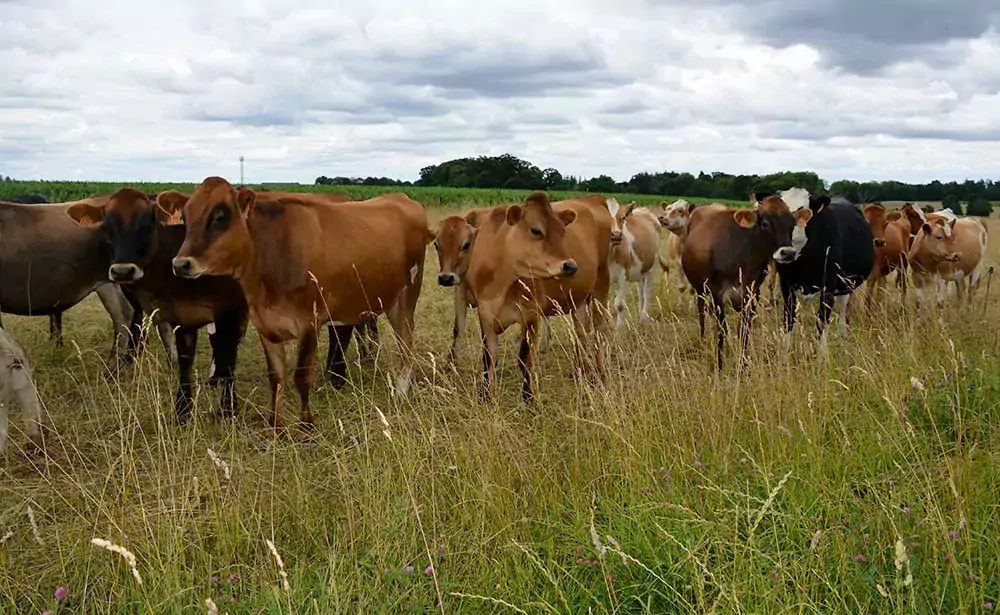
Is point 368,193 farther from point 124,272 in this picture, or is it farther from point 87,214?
point 124,272

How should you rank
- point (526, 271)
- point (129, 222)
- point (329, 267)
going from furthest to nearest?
point (526, 271)
point (129, 222)
point (329, 267)

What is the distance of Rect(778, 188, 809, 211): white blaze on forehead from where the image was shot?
9.32 m

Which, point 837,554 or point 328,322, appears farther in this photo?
point 328,322

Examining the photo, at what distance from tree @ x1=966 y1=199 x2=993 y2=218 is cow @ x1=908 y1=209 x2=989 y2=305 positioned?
18.9m

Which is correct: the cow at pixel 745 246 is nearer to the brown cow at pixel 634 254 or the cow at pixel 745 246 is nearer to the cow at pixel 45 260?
the brown cow at pixel 634 254

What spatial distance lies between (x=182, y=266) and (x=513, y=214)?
280cm

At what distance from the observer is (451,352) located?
28.6 feet

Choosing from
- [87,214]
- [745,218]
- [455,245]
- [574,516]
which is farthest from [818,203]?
[87,214]

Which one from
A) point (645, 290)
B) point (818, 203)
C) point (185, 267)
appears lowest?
point (645, 290)

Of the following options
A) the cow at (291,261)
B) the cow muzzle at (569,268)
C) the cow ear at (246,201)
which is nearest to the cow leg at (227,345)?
the cow at (291,261)

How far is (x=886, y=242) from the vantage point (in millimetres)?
12320

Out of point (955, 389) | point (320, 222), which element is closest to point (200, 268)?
point (320, 222)

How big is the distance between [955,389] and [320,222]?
5083mm

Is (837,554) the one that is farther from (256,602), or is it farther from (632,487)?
(256,602)
